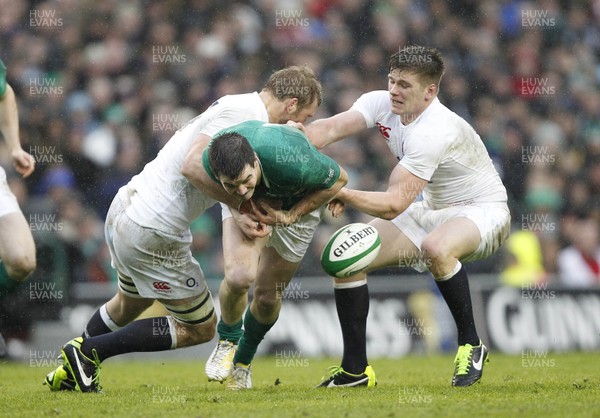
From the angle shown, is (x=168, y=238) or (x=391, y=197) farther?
(x=391, y=197)

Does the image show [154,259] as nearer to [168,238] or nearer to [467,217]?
[168,238]

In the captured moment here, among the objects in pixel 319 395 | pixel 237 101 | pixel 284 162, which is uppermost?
pixel 237 101

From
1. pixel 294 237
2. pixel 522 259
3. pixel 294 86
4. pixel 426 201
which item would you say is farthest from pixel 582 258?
pixel 294 86

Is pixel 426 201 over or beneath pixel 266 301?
→ over

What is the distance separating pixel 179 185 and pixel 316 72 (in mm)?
7916

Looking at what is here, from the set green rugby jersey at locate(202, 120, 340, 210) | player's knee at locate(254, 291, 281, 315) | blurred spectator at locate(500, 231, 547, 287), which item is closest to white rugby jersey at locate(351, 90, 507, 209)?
green rugby jersey at locate(202, 120, 340, 210)

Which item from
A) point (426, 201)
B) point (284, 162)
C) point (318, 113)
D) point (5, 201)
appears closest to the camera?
point (284, 162)

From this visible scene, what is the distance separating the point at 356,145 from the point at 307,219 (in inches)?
270

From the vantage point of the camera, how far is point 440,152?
7098mm

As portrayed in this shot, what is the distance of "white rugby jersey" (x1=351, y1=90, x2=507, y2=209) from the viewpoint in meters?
7.04

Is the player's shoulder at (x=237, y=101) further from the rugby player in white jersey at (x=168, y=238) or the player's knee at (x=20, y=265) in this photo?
the player's knee at (x=20, y=265)

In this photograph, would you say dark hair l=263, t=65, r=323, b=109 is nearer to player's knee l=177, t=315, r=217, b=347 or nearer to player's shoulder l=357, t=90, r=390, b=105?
player's shoulder l=357, t=90, r=390, b=105

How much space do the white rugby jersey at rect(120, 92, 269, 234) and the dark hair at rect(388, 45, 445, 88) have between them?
107 centimetres

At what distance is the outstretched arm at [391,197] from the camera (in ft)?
22.0
